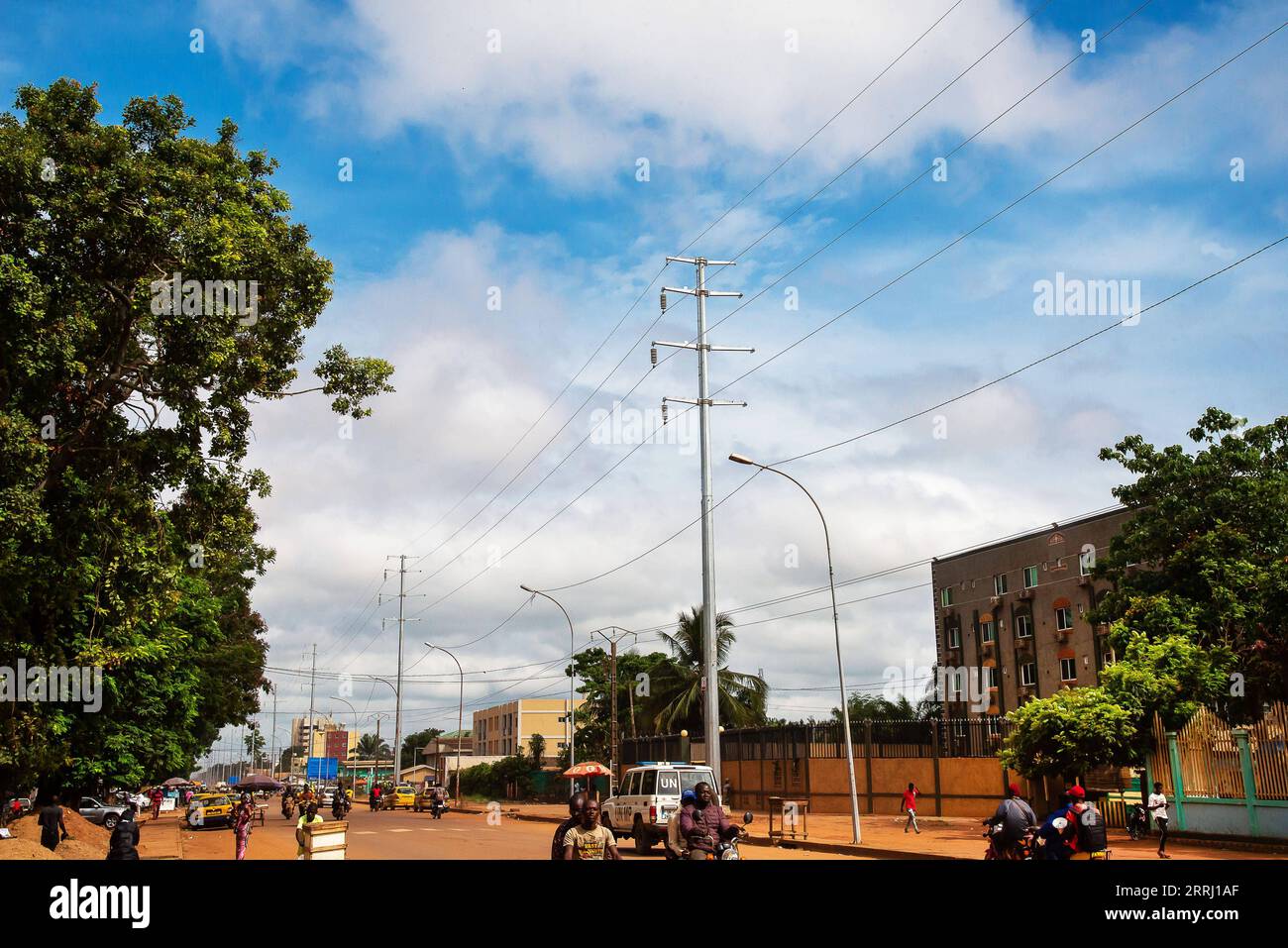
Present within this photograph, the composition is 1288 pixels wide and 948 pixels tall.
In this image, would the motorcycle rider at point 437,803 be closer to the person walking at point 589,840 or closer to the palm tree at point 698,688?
the palm tree at point 698,688

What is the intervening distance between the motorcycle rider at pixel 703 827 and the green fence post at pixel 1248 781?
15.8 m

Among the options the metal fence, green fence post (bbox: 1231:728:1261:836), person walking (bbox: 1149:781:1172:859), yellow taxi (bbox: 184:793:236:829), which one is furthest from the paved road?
the metal fence

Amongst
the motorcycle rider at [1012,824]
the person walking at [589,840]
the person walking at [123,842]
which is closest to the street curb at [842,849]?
the motorcycle rider at [1012,824]

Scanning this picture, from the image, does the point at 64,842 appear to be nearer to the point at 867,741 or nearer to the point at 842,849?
the point at 842,849

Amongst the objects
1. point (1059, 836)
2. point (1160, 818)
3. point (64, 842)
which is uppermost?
point (1059, 836)

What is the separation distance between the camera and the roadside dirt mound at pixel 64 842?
21.5 metres

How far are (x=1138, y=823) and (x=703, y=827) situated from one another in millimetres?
18019

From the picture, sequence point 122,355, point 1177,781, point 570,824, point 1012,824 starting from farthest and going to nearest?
1. point 1177,781
2. point 122,355
3. point 1012,824
4. point 570,824

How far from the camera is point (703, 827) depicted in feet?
42.4

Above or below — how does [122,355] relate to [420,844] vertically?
above

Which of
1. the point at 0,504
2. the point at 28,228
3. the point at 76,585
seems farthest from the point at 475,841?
the point at 28,228

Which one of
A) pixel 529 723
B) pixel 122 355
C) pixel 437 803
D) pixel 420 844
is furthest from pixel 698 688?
pixel 529 723
